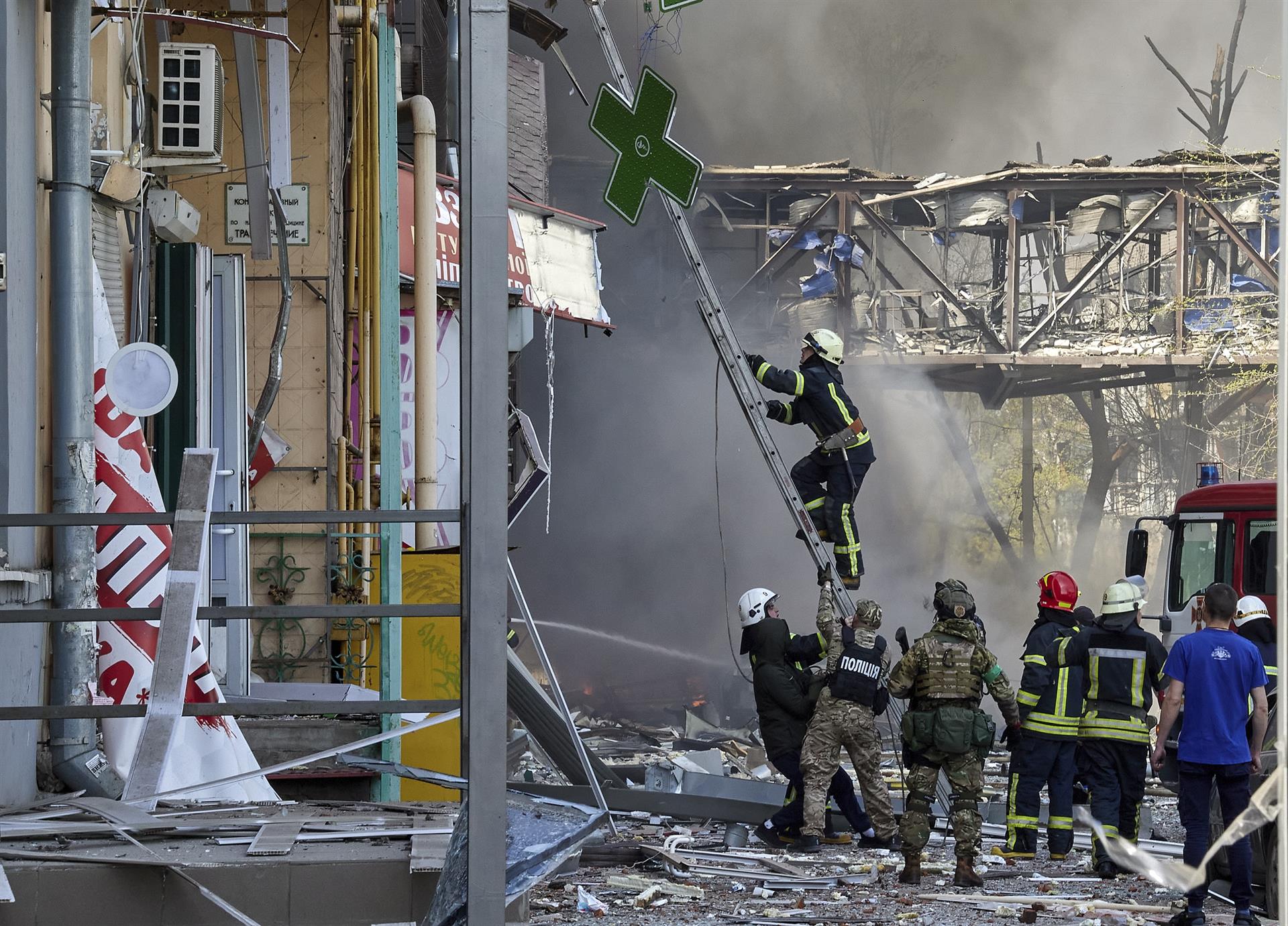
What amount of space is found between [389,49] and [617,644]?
15.3 m

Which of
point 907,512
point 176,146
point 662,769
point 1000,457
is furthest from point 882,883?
point 1000,457

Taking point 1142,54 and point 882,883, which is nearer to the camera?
point 882,883

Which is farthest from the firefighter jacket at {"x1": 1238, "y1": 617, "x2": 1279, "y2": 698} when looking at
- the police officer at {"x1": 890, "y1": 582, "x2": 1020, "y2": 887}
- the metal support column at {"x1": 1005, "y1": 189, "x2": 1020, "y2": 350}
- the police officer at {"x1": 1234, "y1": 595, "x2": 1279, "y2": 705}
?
the metal support column at {"x1": 1005, "y1": 189, "x2": 1020, "y2": 350}

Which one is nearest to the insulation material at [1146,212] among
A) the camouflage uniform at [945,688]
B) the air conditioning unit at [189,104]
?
the camouflage uniform at [945,688]

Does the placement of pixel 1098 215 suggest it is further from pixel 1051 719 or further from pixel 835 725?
pixel 835 725

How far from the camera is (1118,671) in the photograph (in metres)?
8.94

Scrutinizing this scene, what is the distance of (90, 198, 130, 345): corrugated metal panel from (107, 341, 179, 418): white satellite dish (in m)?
1.58

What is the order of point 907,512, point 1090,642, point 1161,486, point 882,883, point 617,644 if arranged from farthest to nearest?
point 1161,486
point 907,512
point 617,644
point 1090,642
point 882,883

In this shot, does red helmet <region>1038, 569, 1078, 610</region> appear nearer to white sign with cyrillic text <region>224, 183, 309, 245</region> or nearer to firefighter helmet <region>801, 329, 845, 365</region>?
firefighter helmet <region>801, 329, 845, 365</region>

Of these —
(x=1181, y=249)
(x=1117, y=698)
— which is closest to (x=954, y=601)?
(x=1117, y=698)

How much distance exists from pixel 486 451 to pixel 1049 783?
6.61 m

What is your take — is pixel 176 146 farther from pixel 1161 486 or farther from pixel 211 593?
pixel 1161 486

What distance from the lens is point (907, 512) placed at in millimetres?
26141

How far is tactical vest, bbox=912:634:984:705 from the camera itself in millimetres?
8562
